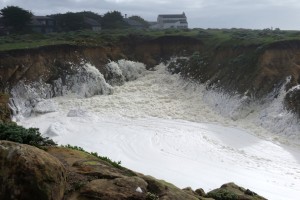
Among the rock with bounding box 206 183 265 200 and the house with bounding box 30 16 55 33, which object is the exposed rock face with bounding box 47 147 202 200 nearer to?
the rock with bounding box 206 183 265 200

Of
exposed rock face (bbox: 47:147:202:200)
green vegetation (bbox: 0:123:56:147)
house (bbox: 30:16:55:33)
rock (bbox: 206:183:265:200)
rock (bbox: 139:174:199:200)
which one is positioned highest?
house (bbox: 30:16:55:33)

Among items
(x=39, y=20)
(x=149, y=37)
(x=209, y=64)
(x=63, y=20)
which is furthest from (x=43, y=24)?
(x=209, y=64)

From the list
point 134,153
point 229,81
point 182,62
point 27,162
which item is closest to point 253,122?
point 229,81

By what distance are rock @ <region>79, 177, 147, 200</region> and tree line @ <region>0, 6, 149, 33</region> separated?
172ft

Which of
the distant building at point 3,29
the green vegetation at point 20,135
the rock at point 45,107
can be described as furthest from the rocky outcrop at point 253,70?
the distant building at point 3,29

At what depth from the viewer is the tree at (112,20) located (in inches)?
2864

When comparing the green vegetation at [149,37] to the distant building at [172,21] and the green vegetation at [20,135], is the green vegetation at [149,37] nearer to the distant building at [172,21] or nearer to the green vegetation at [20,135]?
the green vegetation at [20,135]

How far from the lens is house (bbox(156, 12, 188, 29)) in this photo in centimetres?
9306

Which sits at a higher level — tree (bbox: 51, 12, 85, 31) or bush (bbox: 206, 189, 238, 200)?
tree (bbox: 51, 12, 85, 31)

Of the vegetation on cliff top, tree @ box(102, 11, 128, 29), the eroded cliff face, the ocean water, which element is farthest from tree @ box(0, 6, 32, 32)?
the ocean water

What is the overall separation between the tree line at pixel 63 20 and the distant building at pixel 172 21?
1896cm

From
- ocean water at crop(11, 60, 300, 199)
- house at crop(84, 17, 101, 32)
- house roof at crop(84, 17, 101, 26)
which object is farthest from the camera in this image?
house roof at crop(84, 17, 101, 26)

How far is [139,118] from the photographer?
99.2ft

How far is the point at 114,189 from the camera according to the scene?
10.4 metres
